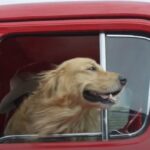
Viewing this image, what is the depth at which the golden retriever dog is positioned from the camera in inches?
180

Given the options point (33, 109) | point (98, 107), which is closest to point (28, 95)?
point (33, 109)

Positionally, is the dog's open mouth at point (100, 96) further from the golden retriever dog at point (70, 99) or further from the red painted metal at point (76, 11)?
the red painted metal at point (76, 11)

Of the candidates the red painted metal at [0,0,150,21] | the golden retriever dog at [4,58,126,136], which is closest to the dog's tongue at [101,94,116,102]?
the golden retriever dog at [4,58,126,136]

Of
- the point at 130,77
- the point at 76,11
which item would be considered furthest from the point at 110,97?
the point at 76,11

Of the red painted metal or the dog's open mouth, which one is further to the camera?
the red painted metal

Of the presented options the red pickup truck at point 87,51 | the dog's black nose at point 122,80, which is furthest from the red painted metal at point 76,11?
the dog's black nose at point 122,80

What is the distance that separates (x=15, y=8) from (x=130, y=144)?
0.94 m

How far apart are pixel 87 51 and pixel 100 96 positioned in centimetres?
23

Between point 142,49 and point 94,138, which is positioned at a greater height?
point 142,49

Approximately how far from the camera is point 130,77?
4566 millimetres

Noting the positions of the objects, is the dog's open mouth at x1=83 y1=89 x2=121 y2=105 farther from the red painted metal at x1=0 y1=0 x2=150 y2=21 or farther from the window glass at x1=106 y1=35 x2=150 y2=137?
the red painted metal at x1=0 y1=0 x2=150 y2=21

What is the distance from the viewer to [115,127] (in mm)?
4555

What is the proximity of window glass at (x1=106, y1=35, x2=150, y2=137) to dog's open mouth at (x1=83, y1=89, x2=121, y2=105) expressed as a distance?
0.10 ft

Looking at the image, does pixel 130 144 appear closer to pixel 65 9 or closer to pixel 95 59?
pixel 95 59
